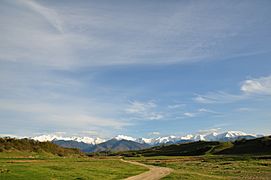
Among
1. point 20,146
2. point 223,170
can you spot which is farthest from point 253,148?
point 20,146

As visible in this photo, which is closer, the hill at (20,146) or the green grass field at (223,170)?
the green grass field at (223,170)

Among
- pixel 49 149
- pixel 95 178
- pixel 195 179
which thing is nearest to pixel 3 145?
pixel 49 149

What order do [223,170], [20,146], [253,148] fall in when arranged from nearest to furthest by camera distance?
[223,170], [20,146], [253,148]

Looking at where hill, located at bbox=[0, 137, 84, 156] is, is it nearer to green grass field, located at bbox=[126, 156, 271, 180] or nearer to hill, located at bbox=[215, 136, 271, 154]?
green grass field, located at bbox=[126, 156, 271, 180]

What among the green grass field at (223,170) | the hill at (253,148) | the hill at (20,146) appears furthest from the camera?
the hill at (253,148)

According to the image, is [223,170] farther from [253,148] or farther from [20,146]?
[253,148]

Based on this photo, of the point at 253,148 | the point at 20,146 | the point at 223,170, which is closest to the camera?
the point at 223,170

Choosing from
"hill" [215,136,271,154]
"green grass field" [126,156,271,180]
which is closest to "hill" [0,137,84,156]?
"green grass field" [126,156,271,180]

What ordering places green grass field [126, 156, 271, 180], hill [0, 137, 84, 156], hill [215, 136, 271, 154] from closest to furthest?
green grass field [126, 156, 271, 180] → hill [0, 137, 84, 156] → hill [215, 136, 271, 154]

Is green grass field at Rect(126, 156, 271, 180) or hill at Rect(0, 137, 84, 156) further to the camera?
hill at Rect(0, 137, 84, 156)

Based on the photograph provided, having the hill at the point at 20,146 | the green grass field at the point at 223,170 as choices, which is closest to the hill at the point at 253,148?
the green grass field at the point at 223,170

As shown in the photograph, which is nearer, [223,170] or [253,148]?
[223,170]

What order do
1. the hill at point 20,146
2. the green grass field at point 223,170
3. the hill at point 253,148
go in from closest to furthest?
1. the green grass field at point 223,170
2. the hill at point 20,146
3. the hill at point 253,148

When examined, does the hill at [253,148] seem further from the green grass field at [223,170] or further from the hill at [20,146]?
the hill at [20,146]
